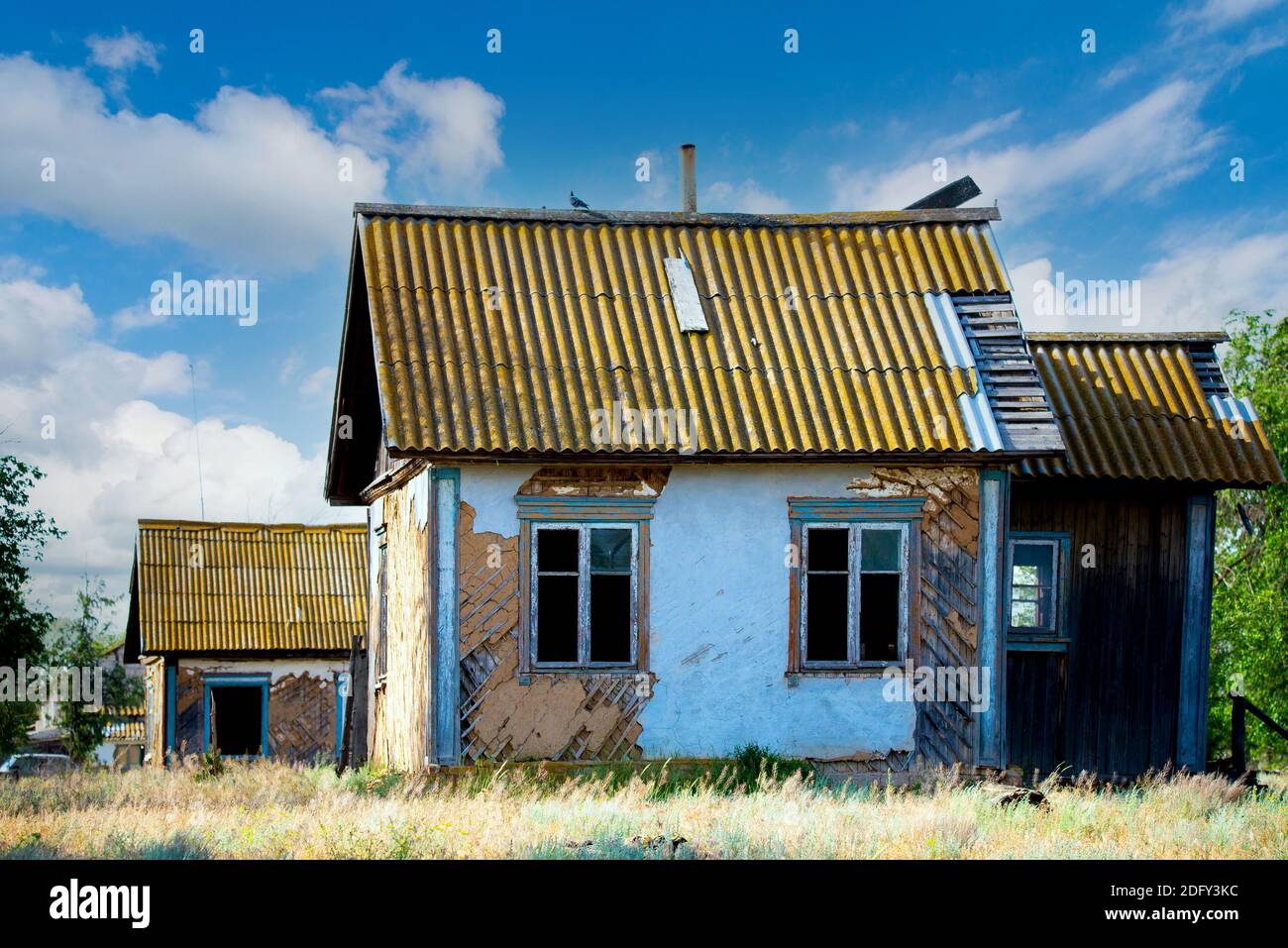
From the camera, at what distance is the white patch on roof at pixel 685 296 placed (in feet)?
44.9

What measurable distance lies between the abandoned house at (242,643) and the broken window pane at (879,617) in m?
12.8

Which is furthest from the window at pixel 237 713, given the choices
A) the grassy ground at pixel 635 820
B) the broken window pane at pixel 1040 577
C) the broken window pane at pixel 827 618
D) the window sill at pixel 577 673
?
the broken window pane at pixel 1040 577

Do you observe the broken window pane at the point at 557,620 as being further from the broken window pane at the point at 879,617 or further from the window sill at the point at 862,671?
the broken window pane at the point at 879,617

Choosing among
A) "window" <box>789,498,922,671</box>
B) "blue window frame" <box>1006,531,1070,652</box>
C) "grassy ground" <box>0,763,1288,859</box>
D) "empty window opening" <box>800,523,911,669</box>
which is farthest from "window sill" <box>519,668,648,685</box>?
"blue window frame" <box>1006,531,1070,652</box>

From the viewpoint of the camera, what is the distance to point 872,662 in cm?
1280

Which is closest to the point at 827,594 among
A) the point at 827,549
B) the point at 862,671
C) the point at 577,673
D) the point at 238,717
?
the point at 827,549

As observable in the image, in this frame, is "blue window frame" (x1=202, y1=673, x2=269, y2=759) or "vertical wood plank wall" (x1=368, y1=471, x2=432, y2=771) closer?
"vertical wood plank wall" (x1=368, y1=471, x2=432, y2=771)

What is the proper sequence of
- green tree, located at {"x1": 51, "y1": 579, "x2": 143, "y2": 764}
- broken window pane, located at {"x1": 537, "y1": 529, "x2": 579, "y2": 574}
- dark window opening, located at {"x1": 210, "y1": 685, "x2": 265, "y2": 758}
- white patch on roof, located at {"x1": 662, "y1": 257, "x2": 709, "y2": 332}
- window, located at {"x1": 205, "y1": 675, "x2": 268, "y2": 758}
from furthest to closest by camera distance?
1. green tree, located at {"x1": 51, "y1": 579, "x2": 143, "y2": 764}
2. dark window opening, located at {"x1": 210, "y1": 685, "x2": 265, "y2": 758}
3. window, located at {"x1": 205, "y1": 675, "x2": 268, "y2": 758}
4. white patch on roof, located at {"x1": 662, "y1": 257, "x2": 709, "y2": 332}
5. broken window pane, located at {"x1": 537, "y1": 529, "x2": 579, "y2": 574}

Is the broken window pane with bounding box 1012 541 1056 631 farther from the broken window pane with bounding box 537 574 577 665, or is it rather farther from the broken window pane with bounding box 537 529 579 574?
the broken window pane with bounding box 537 529 579 574

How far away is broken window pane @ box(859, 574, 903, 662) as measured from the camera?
13.0 m

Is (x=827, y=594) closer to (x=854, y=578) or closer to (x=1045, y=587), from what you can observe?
(x=854, y=578)

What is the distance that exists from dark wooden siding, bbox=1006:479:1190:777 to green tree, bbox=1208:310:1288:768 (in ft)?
36.4
